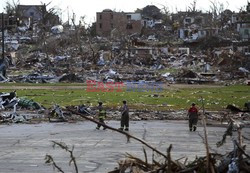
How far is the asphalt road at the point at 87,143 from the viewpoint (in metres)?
16.5

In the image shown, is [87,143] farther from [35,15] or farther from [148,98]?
[35,15]

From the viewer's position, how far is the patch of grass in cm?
3915

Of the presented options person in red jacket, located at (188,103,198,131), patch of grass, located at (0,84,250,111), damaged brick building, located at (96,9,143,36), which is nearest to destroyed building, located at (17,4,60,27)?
damaged brick building, located at (96,9,143,36)

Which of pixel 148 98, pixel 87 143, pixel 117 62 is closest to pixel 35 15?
pixel 117 62

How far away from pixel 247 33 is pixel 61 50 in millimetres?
34501

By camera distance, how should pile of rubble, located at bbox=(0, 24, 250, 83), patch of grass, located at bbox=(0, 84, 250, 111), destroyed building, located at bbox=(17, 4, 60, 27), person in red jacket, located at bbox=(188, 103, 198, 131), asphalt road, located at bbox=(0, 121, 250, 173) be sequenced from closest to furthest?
asphalt road, located at bbox=(0, 121, 250, 173) → person in red jacket, located at bbox=(188, 103, 198, 131) → patch of grass, located at bbox=(0, 84, 250, 111) → pile of rubble, located at bbox=(0, 24, 250, 83) → destroyed building, located at bbox=(17, 4, 60, 27)

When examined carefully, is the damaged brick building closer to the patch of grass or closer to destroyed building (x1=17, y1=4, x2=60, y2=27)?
destroyed building (x1=17, y1=4, x2=60, y2=27)

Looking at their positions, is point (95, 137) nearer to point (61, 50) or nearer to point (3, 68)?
point (3, 68)

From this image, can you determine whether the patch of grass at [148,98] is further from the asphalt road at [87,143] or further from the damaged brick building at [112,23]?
the damaged brick building at [112,23]

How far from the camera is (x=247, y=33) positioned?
4139 inches

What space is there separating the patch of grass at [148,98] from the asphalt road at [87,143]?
7.91m

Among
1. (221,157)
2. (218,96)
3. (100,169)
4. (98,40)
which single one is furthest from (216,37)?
(221,157)

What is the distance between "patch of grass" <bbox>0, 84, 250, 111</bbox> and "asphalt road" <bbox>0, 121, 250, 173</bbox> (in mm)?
7912

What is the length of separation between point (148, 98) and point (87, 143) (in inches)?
878
